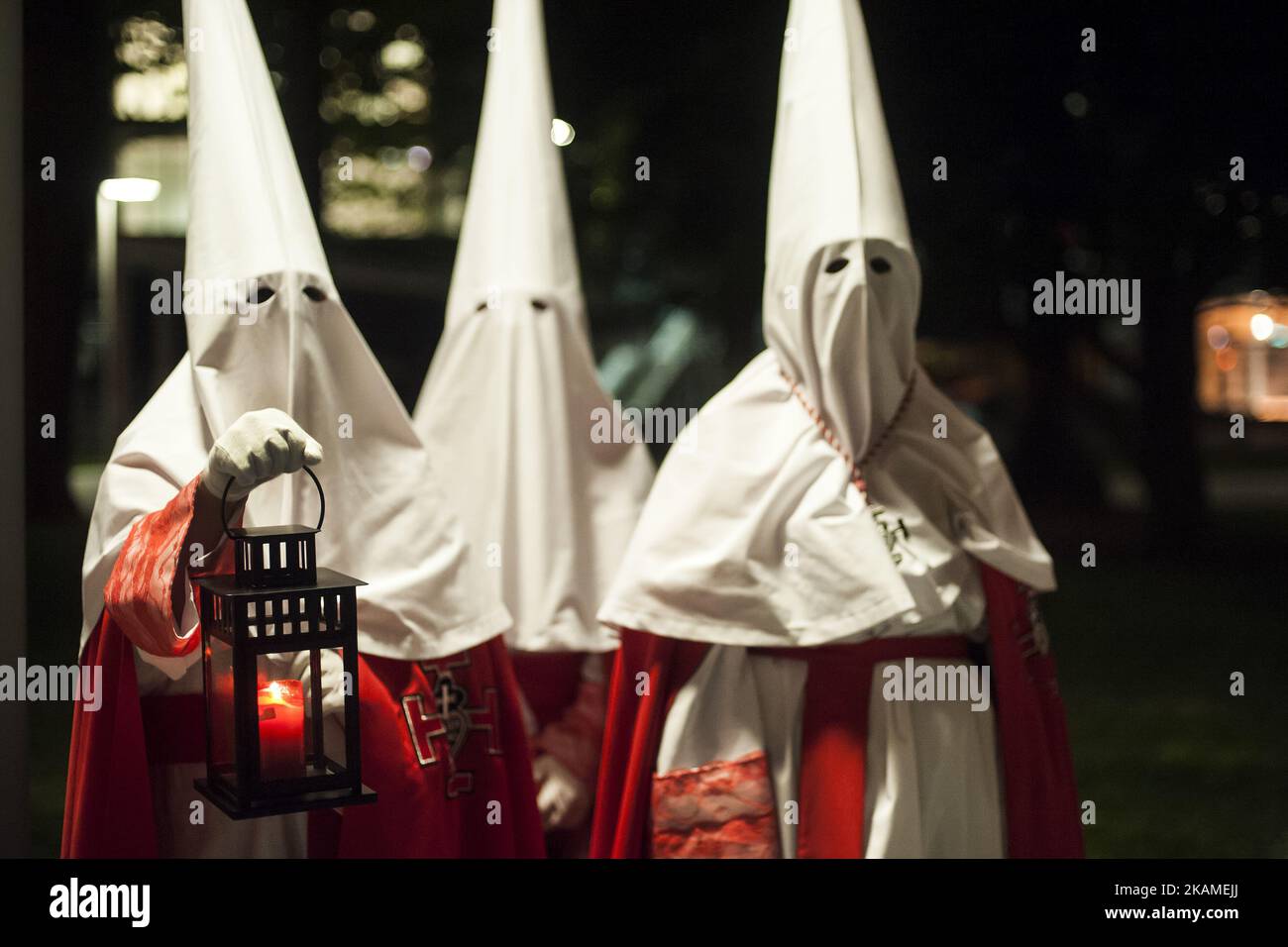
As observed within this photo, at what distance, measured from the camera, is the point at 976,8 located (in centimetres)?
264

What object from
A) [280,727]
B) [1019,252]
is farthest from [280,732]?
[1019,252]

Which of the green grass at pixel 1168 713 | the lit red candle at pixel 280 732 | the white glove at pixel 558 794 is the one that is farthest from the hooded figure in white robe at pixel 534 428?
the green grass at pixel 1168 713

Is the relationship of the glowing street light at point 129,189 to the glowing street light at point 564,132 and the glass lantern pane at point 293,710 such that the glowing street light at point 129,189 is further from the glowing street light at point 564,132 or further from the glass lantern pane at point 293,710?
the glass lantern pane at point 293,710

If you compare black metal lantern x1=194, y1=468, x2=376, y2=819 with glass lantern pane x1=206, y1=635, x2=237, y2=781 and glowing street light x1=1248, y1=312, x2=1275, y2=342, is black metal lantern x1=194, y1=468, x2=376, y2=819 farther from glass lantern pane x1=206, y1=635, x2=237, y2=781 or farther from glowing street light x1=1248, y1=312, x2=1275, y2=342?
glowing street light x1=1248, y1=312, x2=1275, y2=342

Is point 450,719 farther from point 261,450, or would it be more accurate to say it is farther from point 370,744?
point 261,450

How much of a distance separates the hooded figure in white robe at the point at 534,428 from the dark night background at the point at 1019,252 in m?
0.35

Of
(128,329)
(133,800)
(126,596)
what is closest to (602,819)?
(133,800)

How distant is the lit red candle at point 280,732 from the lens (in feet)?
4.97

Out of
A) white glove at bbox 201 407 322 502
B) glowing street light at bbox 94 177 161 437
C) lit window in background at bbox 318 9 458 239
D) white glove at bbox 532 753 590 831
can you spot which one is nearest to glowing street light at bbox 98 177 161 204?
glowing street light at bbox 94 177 161 437

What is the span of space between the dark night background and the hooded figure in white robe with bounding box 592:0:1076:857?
75 centimetres

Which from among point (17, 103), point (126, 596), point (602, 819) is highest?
point (17, 103)

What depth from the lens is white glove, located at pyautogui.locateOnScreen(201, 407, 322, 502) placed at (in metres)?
1.44

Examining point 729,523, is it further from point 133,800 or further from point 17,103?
point 17,103

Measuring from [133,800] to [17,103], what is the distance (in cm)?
109
